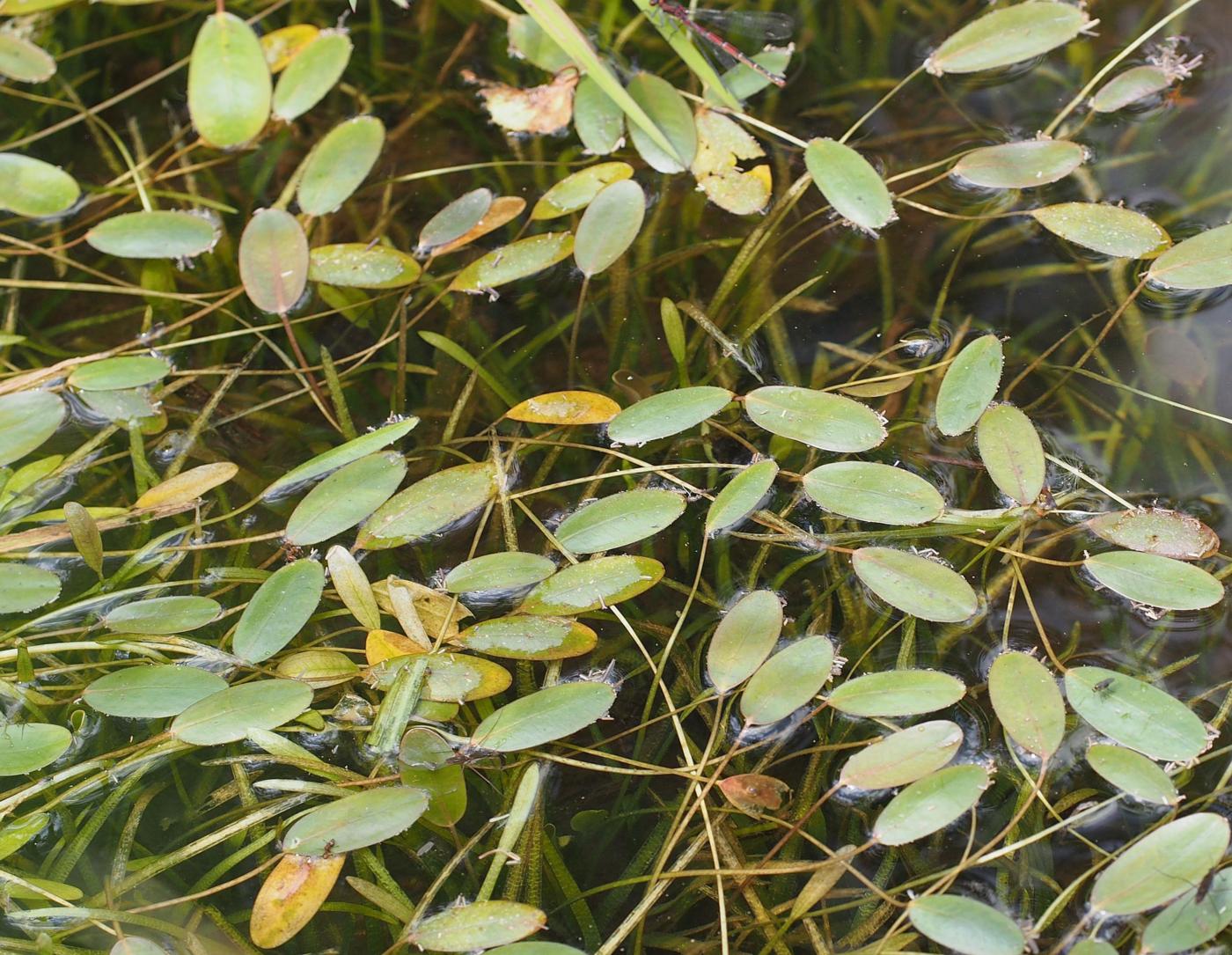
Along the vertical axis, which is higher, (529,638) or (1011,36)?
(1011,36)

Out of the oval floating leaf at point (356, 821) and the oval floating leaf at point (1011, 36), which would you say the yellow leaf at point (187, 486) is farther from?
the oval floating leaf at point (1011, 36)

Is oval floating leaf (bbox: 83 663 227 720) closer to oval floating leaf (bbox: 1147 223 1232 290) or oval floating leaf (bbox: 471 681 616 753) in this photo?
oval floating leaf (bbox: 471 681 616 753)

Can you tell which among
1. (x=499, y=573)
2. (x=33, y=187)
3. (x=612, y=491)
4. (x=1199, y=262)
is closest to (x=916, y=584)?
(x=612, y=491)

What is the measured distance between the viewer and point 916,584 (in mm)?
1271

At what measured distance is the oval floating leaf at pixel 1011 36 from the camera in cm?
163

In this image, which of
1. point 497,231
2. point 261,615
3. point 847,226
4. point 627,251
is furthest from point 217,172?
point 847,226

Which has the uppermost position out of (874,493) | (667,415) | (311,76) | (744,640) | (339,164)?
(311,76)

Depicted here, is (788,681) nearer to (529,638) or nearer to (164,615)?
(529,638)

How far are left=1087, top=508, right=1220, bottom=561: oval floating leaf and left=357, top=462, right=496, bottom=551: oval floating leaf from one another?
2.84ft

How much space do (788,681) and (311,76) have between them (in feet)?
4.43

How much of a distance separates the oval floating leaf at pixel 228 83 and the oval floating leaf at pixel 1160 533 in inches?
59.2

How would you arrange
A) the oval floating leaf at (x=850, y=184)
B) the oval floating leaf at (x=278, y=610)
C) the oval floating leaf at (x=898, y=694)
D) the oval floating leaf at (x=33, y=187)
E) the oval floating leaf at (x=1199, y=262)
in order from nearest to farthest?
the oval floating leaf at (x=898, y=694) → the oval floating leaf at (x=278, y=610) → the oval floating leaf at (x=1199, y=262) → the oval floating leaf at (x=850, y=184) → the oval floating leaf at (x=33, y=187)

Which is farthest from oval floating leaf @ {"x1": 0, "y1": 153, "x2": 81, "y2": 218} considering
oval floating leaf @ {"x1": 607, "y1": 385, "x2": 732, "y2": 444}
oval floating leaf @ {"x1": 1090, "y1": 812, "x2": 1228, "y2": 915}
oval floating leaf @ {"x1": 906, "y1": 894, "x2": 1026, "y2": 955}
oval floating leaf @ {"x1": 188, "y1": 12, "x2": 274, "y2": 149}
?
oval floating leaf @ {"x1": 1090, "y1": 812, "x2": 1228, "y2": 915}

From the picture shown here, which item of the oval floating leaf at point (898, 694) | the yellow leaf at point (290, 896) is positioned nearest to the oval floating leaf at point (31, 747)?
the yellow leaf at point (290, 896)
